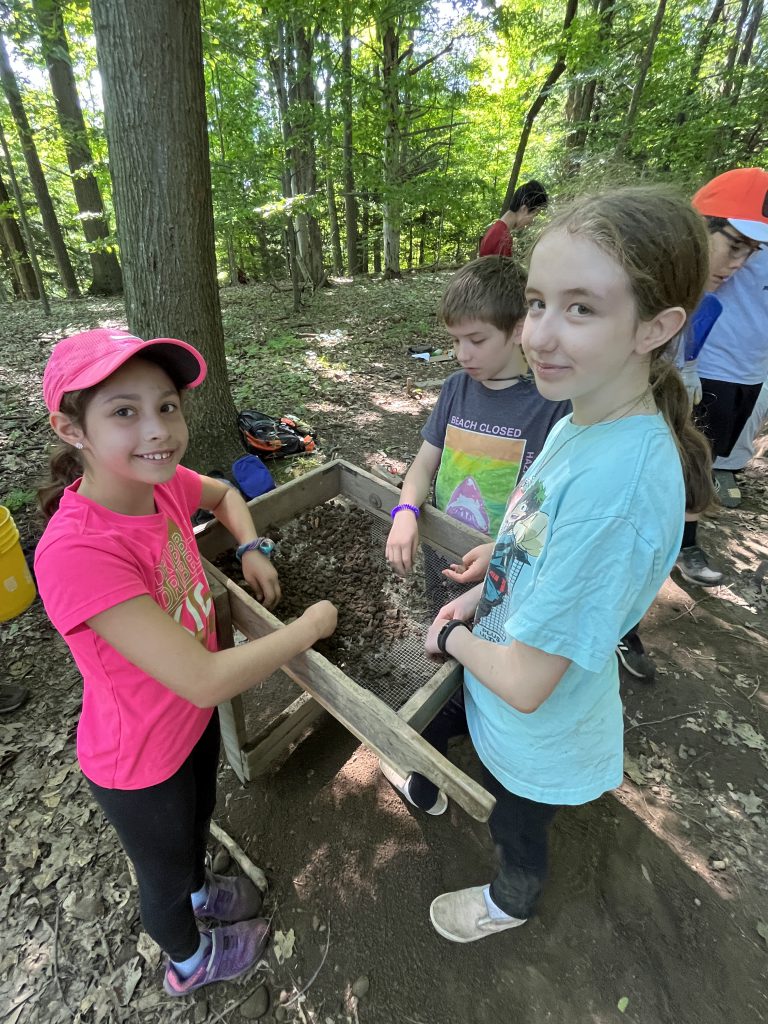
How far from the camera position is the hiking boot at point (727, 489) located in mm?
4180

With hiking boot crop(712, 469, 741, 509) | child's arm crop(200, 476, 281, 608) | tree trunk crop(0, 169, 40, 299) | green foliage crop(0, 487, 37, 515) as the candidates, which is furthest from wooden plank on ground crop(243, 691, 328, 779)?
tree trunk crop(0, 169, 40, 299)

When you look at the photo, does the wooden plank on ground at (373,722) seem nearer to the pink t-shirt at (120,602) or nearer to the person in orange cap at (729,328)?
the pink t-shirt at (120,602)

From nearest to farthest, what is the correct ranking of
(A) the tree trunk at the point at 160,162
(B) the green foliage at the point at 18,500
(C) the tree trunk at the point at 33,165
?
(A) the tree trunk at the point at 160,162, (B) the green foliage at the point at 18,500, (C) the tree trunk at the point at 33,165

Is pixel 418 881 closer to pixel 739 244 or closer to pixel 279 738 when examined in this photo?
pixel 279 738

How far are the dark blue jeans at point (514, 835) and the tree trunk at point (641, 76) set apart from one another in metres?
8.82

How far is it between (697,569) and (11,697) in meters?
4.27

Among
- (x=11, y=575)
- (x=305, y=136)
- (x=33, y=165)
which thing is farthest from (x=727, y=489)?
(x=33, y=165)

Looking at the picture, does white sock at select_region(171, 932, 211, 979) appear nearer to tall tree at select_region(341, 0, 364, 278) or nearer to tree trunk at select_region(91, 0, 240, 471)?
tree trunk at select_region(91, 0, 240, 471)

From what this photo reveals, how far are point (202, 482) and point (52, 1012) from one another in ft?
6.02

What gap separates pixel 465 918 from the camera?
1.76 meters

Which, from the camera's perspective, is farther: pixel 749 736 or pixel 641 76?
pixel 641 76

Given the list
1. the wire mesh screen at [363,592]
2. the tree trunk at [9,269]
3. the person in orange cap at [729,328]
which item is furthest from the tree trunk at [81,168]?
the person in orange cap at [729,328]

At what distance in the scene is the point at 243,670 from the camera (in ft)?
3.78

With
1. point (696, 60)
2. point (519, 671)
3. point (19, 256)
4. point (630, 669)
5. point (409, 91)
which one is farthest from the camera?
point (19, 256)
